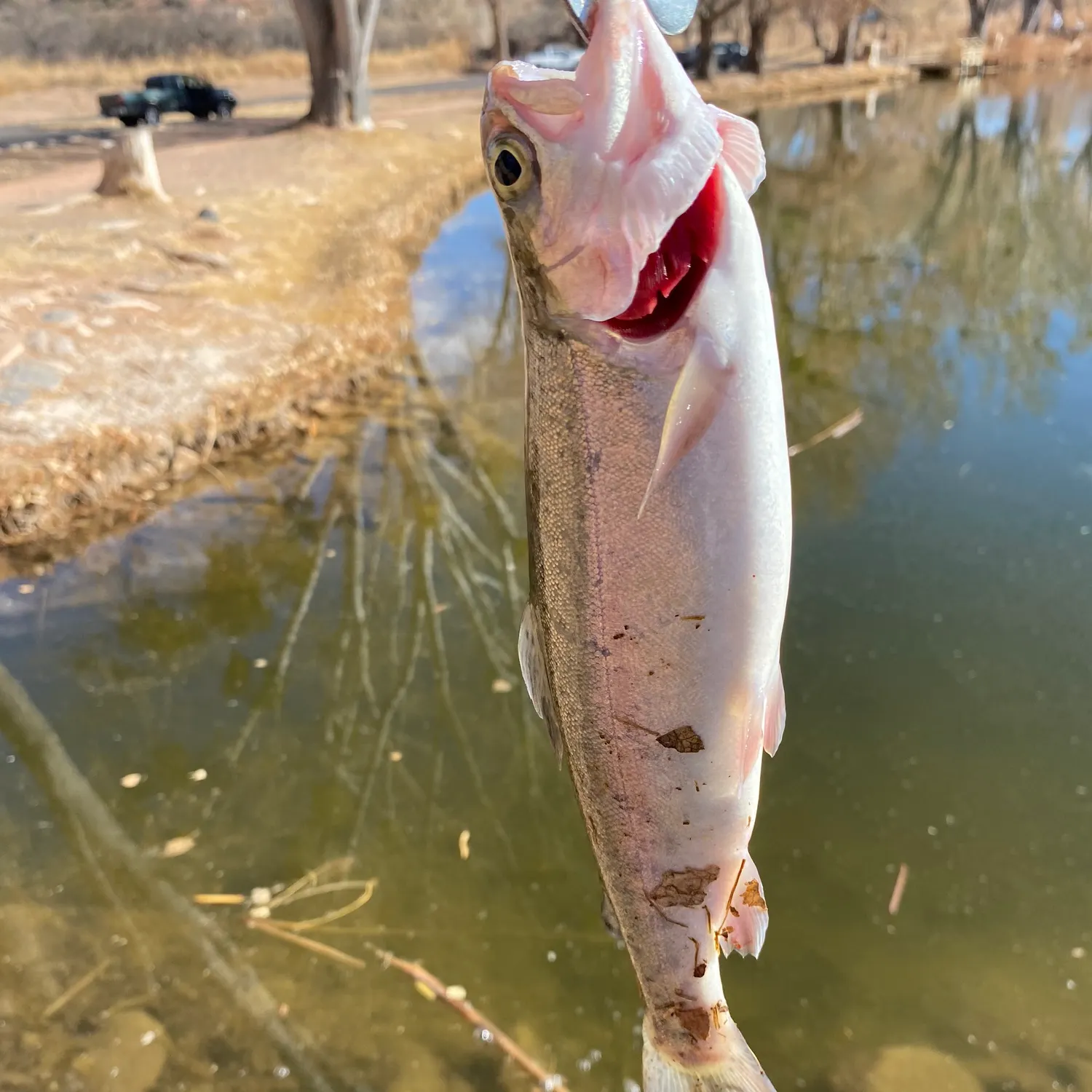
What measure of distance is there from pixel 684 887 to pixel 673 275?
1.13 metres

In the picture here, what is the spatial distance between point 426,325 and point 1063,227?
9.55 metres

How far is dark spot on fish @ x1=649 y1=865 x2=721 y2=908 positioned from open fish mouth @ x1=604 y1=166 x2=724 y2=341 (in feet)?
3.33

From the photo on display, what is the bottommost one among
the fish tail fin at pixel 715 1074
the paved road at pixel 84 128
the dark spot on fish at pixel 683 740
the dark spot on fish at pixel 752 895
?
the fish tail fin at pixel 715 1074

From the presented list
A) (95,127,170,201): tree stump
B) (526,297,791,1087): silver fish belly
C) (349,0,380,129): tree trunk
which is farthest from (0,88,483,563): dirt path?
(526,297,791,1087): silver fish belly

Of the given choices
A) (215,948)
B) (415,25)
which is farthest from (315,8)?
(415,25)

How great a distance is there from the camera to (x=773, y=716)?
65.1 inches

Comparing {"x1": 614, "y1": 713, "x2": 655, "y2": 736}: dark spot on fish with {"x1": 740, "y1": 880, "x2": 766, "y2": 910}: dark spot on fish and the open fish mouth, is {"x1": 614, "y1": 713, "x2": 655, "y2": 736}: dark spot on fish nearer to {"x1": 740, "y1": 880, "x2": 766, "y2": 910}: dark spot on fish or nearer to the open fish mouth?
{"x1": 740, "y1": 880, "x2": 766, "y2": 910}: dark spot on fish

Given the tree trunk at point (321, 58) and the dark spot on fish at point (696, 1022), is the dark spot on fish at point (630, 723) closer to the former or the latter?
the dark spot on fish at point (696, 1022)

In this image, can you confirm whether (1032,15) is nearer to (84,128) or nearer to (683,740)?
(84,128)

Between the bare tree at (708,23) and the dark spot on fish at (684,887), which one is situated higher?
the bare tree at (708,23)

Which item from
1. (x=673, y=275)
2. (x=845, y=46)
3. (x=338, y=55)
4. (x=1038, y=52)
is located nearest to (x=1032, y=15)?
(x=1038, y=52)

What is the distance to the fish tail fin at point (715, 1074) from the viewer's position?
1779mm

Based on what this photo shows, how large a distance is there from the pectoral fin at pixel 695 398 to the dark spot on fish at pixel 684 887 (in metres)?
0.83

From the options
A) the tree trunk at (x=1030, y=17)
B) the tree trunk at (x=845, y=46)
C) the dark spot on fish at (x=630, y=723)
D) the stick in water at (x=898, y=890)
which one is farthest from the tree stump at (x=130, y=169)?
the tree trunk at (x=1030, y=17)
